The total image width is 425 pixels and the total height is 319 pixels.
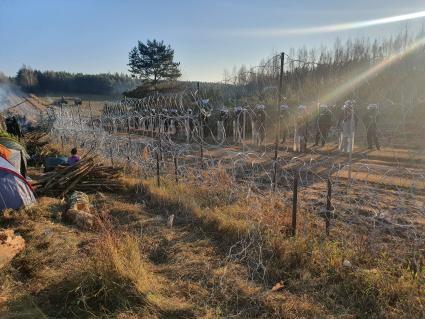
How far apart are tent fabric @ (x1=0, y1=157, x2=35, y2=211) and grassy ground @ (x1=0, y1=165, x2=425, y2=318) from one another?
1.18 ft

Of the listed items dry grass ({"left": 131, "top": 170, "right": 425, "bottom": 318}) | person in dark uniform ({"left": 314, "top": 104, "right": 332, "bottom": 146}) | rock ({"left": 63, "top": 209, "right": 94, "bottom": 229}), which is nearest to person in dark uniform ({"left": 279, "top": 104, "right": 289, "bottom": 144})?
person in dark uniform ({"left": 314, "top": 104, "right": 332, "bottom": 146})

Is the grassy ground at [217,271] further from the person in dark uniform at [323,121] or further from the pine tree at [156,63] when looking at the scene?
the pine tree at [156,63]

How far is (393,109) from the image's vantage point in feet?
75.8

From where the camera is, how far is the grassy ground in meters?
3.46

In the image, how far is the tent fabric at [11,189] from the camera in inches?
236

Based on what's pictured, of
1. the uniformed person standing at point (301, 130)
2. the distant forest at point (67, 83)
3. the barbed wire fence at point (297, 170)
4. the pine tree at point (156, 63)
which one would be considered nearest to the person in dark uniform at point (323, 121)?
the uniformed person standing at point (301, 130)

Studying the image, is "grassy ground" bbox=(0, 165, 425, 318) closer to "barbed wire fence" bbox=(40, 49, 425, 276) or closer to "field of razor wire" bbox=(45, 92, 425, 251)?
"barbed wire fence" bbox=(40, 49, 425, 276)

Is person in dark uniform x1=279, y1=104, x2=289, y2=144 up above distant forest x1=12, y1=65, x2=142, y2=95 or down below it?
below

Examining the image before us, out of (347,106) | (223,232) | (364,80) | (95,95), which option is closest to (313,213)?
(223,232)

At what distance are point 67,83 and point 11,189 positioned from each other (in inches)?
2820

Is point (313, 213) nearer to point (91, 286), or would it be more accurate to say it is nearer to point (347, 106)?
point (91, 286)

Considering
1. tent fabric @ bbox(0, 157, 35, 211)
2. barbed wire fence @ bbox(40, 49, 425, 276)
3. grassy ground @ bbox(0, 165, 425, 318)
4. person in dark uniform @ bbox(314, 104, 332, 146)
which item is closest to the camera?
grassy ground @ bbox(0, 165, 425, 318)

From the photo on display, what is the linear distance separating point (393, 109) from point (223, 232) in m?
21.3

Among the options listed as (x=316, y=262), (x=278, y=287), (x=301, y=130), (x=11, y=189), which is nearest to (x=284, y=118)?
(x=301, y=130)
